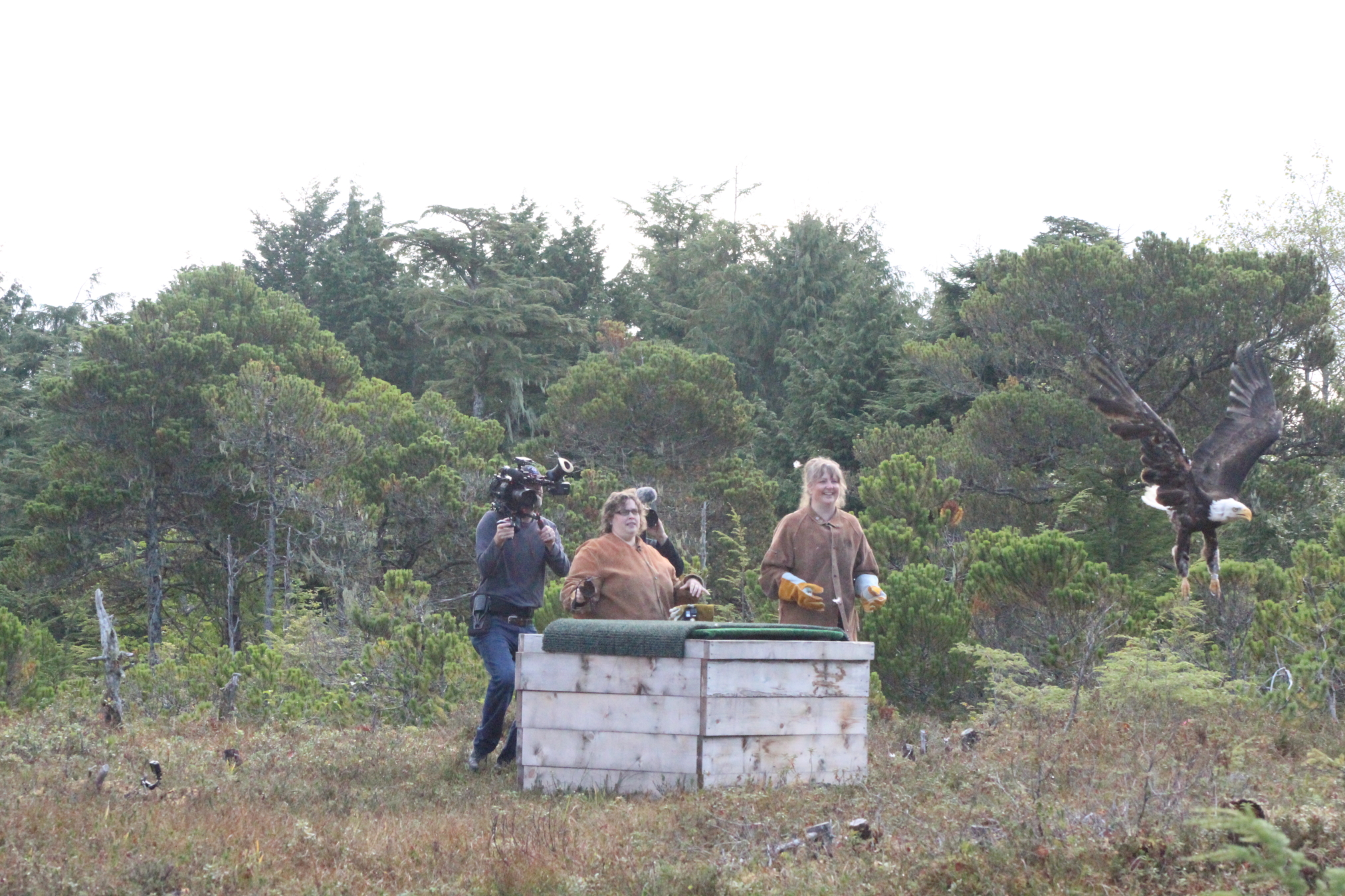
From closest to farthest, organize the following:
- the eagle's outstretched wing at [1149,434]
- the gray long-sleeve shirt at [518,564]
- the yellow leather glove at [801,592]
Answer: the yellow leather glove at [801,592] < the gray long-sleeve shirt at [518,564] < the eagle's outstretched wing at [1149,434]

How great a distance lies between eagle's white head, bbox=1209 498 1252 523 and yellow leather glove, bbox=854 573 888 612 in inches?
175

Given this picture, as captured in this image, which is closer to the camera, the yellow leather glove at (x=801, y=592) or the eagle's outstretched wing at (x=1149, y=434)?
the yellow leather glove at (x=801, y=592)

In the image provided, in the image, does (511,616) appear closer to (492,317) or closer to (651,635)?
(651,635)

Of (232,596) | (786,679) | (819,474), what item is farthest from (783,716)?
(232,596)

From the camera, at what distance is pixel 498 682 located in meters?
6.55

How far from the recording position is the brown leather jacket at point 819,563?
6633mm

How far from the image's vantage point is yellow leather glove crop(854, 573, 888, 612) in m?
6.57

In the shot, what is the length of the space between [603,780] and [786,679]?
3.31ft

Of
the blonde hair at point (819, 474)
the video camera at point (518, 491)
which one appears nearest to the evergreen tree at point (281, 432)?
the video camera at point (518, 491)

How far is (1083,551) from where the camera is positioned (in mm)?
10773

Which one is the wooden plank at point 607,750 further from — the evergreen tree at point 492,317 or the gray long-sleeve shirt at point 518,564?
the evergreen tree at point 492,317

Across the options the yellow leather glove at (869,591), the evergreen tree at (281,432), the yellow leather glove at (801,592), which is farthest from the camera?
the evergreen tree at (281,432)

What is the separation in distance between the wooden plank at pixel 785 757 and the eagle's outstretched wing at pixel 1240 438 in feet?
18.0

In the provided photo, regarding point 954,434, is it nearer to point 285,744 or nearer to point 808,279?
point 808,279
